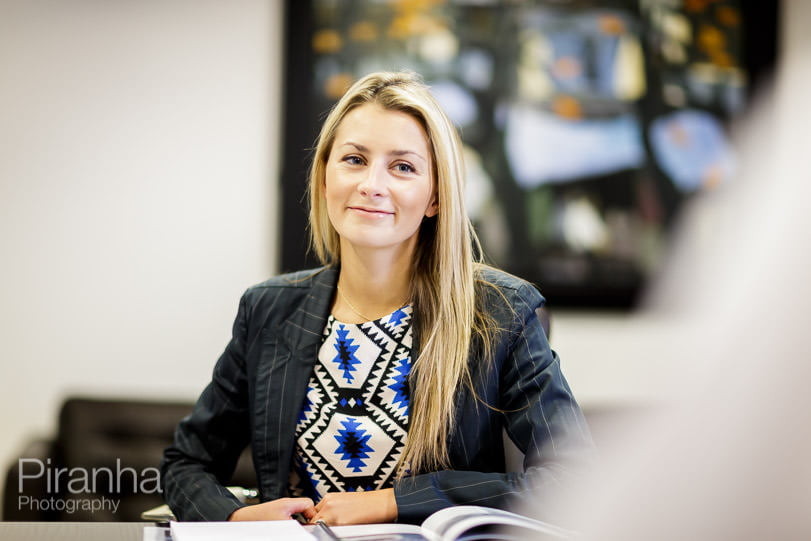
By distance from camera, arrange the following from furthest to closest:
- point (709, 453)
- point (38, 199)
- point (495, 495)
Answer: point (38, 199)
point (495, 495)
point (709, 453)

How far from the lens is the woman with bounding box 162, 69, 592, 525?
133 cm

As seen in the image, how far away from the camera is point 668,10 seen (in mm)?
3189

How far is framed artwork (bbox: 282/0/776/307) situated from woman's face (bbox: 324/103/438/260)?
164 cm

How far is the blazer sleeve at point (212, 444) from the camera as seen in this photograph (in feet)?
4.25

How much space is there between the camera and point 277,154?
9.72 feet

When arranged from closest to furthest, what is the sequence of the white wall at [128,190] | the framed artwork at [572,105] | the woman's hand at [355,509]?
the woman's hand at [355,509] → the white wall at [128,190] → the framed artwork at [572,105]

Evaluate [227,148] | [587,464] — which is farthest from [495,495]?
[227,148]

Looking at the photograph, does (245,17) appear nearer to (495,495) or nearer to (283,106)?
(283,106)

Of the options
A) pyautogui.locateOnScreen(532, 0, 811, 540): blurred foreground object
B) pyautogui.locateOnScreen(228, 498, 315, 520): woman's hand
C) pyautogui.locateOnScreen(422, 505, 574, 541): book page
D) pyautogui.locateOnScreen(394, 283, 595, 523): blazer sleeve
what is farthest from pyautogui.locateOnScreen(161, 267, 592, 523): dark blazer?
pyautogui.locateOnScreen(532, 0, 811, 540): blurred foreground object

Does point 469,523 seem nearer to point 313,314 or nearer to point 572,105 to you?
point 313,314

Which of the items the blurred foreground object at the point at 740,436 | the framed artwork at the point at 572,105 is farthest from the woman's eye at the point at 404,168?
the framed artwork at the point at 572,105

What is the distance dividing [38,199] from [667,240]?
2.42 m

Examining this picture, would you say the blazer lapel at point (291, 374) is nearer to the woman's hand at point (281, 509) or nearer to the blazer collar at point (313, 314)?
the blazer collar at point (313, 314)

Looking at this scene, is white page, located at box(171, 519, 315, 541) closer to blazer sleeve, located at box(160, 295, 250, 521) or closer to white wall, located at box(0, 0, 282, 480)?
blazer sleeve, located at box(160, 295, 250, 521)
